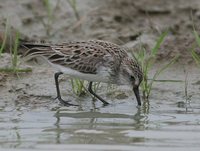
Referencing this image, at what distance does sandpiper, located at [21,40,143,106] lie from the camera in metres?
9.99

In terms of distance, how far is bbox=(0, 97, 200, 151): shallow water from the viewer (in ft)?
26.0

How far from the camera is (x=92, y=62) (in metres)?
10.0

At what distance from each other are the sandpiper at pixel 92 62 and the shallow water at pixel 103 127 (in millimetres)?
339

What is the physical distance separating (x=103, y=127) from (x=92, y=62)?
4.79 feet

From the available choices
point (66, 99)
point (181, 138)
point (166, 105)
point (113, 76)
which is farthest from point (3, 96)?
point (181, 138)

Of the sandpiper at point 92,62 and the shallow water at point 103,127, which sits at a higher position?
the sandpiper at point 92,62

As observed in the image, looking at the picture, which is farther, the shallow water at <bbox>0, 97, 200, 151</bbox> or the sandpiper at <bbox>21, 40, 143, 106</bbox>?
the sandpiper at <bbox>21, 40, 143, 106</bbox>

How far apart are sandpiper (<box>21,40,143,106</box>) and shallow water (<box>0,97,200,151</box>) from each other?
0.34m

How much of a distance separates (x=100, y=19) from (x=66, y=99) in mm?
3411

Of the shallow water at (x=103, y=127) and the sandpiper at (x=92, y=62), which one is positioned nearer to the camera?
the shallow water at (x=103, y=127)

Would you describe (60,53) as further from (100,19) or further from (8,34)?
(100,19)

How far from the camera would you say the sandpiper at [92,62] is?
32.8 feet

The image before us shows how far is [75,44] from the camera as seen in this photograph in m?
10.2

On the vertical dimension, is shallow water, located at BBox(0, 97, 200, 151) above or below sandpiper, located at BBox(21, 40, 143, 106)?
below
